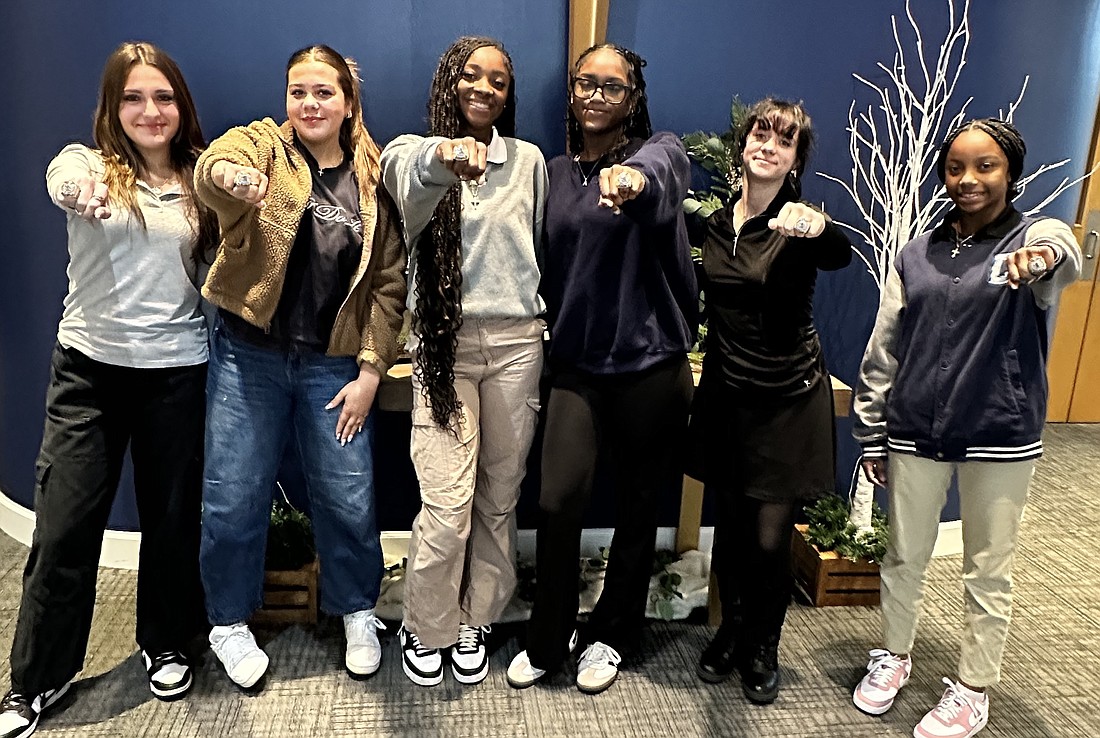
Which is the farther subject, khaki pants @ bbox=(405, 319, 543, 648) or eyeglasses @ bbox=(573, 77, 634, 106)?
khaki pants @ bbox=(405, 319, 543, 648)

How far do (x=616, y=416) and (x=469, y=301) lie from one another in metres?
0.45

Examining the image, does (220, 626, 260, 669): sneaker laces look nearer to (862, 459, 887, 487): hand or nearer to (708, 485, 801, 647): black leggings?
(708, 485, 801, 647): black leggings

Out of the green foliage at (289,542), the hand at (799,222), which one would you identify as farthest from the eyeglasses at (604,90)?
the green foliage at (289,542)

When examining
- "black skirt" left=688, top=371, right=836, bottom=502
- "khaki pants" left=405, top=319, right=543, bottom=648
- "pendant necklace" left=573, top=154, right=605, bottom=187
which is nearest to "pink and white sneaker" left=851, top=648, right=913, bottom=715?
"black skirt" left=688, top=371, right=836, bottom=502

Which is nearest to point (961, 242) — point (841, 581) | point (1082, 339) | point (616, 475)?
point (616, 475)

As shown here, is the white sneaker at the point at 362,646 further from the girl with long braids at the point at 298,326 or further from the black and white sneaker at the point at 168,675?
the black and white sneaker at the point at 168,675

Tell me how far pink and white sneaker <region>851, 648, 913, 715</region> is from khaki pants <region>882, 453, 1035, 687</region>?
15 cm

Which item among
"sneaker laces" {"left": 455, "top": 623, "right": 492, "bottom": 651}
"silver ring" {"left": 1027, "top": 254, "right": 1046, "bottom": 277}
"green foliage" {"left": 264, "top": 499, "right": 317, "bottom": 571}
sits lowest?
"sneaker laces" {"left": 455, "top": 623, "right": 492, "bottom": 651}

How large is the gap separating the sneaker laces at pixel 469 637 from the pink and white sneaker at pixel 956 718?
3.66 feet

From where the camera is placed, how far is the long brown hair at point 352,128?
72.6 inches

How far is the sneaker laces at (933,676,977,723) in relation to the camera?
6.41ft

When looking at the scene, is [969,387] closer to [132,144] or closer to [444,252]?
[444,252]

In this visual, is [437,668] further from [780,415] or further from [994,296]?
[994,296]

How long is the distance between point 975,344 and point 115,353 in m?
1.93
